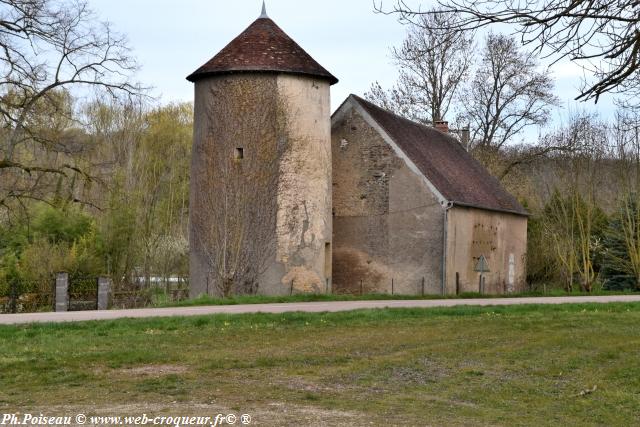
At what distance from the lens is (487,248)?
35.3 metres

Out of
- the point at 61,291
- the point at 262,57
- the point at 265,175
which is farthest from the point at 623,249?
the point at 61,291

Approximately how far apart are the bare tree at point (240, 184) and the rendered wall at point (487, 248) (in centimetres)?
665

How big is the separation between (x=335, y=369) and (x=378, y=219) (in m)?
19.8

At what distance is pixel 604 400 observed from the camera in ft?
33.9

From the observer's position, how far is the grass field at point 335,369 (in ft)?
31.2

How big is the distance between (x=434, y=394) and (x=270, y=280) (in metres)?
18.2

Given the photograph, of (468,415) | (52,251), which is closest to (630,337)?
(468,415)

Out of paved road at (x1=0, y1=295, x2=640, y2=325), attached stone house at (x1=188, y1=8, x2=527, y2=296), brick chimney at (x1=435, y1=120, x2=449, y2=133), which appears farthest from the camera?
brick chimney at (x1=435, y1=120, x2=449, y2=133)

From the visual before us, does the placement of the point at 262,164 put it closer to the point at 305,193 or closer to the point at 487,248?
the point at 305,193

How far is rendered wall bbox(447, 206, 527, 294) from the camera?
31750mm

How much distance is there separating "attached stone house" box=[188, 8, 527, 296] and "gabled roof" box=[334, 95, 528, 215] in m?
0.12

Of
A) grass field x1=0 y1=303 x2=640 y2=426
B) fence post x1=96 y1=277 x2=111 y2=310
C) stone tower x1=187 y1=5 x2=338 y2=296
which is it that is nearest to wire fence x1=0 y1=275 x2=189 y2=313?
fence post x1=96 y1=277 x2=111 y2=310

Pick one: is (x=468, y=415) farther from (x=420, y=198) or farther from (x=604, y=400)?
(x=420, y=198)

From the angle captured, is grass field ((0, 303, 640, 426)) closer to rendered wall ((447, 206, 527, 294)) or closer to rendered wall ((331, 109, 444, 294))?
rendered wall ((331, 109, 444, 294))
